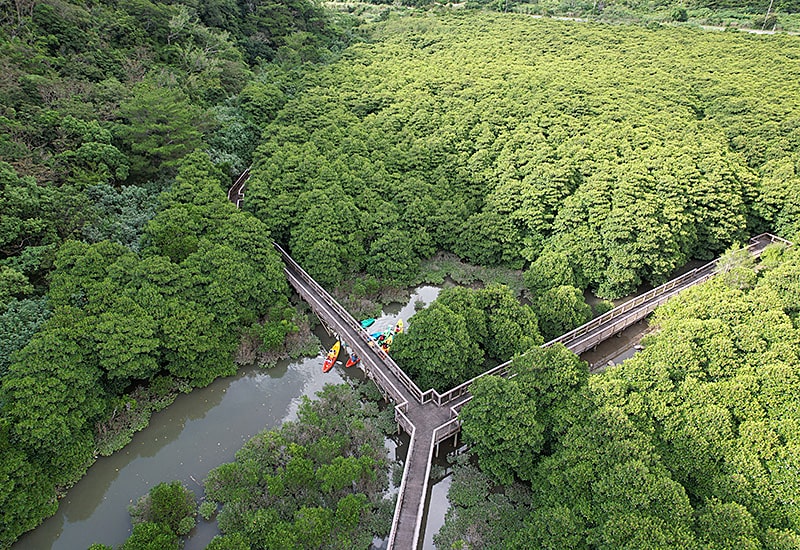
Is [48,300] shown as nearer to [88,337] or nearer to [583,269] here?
[88,337]

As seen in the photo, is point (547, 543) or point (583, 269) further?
point (583, 269)

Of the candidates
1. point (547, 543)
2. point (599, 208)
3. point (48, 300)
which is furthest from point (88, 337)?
point (599, 208)

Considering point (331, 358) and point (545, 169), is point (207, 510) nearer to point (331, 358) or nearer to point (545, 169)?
point (331, 358)

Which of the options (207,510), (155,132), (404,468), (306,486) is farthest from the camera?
(155,132)

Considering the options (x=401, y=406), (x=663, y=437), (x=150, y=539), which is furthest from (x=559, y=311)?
(x=150, y=539)

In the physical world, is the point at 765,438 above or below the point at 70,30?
below

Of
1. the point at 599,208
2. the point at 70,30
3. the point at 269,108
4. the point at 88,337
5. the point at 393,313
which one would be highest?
the point at 70,30
